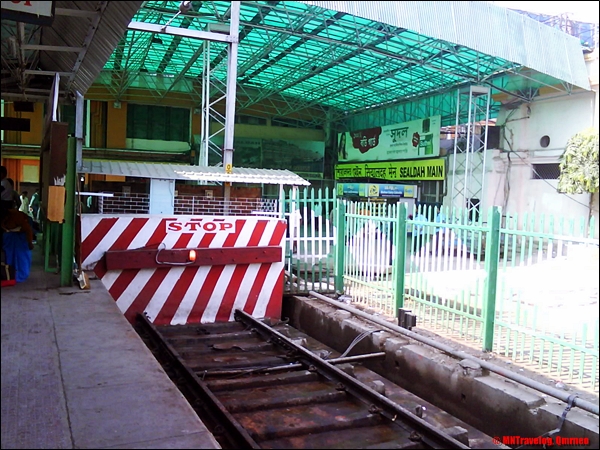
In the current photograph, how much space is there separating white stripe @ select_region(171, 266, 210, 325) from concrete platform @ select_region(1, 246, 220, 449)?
2.10 meters

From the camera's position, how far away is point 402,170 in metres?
24.3

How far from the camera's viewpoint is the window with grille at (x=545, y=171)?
1788 centimetres

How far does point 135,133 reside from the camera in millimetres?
30328

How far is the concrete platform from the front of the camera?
106 inches

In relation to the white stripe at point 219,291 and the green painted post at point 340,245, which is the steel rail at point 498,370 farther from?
the white stripe at point 219,291

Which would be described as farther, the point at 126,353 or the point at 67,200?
the point at 67,200

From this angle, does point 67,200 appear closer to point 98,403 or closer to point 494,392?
point 98,403

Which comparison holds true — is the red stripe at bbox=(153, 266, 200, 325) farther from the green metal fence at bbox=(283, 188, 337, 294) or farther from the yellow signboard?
the yellow signboard

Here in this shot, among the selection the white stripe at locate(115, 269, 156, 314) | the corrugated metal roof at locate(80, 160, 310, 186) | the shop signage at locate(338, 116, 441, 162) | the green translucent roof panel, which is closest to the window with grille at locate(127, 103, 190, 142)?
the green translucent roof panel

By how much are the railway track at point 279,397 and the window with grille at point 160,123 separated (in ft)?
84.8

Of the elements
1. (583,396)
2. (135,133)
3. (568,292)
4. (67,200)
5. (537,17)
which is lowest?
(583,396)

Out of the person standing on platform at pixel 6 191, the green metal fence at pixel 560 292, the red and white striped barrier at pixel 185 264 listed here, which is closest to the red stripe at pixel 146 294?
the red and white striped barrier at pixel 185 264

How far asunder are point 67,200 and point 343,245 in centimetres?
444

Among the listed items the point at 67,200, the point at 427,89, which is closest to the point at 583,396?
the point at 67,200
